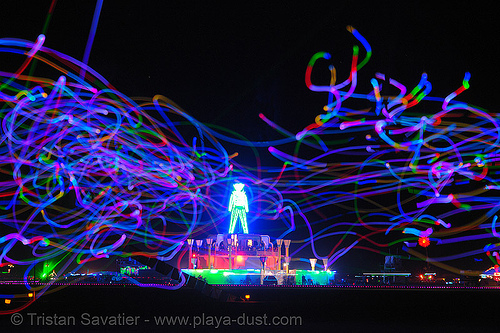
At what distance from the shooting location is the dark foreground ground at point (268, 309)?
40.2ft

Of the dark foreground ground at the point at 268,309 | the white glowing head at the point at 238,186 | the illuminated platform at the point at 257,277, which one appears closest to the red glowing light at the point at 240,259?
the illuminated platform at the point at 257,277

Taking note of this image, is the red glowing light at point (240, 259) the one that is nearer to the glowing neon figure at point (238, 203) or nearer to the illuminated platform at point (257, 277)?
the glowing neon figure at point (238, 203)

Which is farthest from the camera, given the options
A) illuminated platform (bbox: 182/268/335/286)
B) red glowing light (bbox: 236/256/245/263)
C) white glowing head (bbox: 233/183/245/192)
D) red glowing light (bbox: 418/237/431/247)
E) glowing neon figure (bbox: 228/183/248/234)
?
glowing neon figure (bbox: 228/183/248/234)

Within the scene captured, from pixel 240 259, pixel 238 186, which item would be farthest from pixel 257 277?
pixel 238 186

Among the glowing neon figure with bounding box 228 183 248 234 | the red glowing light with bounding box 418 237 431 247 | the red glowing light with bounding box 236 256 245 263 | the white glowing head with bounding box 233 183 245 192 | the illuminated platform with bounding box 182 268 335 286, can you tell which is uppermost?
the white glowing head with bounding box 233 183 245 192

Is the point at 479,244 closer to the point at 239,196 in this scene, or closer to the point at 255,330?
the point at 239,196

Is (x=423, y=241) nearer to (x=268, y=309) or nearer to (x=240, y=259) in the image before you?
(x=240, y=259)

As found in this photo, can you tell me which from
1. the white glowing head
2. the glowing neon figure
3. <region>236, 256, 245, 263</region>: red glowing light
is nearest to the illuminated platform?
<region>236, 256, 245, 263</region>: red glowing light

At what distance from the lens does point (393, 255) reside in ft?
97.5

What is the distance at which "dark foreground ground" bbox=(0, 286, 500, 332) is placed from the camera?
40.2ft

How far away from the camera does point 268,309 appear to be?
13.0m

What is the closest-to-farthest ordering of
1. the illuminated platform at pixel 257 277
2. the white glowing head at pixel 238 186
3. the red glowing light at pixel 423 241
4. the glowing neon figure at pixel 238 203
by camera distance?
the illuminated platform at pixel 257 277, the red glowing light at pixel 423 241, the white glowing head at pixel 238 186, the glowing neon figure at pixel 238 203

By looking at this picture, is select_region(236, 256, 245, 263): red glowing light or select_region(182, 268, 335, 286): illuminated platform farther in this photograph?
select_region(236, 256, 245, 263): red glowing light

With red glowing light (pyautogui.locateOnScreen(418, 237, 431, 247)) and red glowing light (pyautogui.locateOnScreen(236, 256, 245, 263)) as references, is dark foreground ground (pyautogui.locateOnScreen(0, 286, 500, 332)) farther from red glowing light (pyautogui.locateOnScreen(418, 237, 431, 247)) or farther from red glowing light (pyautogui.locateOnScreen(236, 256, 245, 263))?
red glowing light (pyautogui.locateOnScreen(236, 256, 245, 263))
